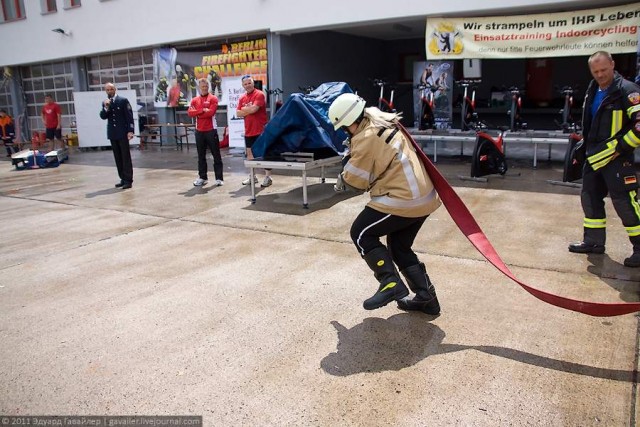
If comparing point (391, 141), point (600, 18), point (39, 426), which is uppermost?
point (600, 18)

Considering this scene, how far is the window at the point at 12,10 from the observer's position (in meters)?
20.7

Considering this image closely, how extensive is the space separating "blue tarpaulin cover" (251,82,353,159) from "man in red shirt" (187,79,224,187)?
143 centimetres

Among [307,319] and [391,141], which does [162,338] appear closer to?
[307,319]

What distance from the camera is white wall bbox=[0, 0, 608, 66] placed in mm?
10922

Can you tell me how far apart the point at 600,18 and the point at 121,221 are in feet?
29.9

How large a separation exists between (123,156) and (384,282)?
726 centimetres

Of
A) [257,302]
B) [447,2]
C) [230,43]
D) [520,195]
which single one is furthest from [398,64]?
[257,302]

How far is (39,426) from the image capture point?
8.71 ft

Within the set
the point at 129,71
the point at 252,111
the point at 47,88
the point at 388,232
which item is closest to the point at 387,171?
the point at 388,232

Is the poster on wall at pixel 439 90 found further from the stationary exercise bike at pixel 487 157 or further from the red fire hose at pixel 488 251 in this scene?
the red fire hose at pixel 488 251

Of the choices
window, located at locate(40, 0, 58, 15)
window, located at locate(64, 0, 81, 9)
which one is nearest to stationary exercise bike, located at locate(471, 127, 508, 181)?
window, located at locate(64, 0, 81, 9)

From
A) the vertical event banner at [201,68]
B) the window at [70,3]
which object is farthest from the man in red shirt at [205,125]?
the window at [70,3]

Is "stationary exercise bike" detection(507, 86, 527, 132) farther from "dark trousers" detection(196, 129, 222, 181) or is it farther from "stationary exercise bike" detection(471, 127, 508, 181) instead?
"dark trousers" detection(196, 129, 222, 181)

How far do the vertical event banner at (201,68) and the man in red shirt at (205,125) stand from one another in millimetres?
5450
